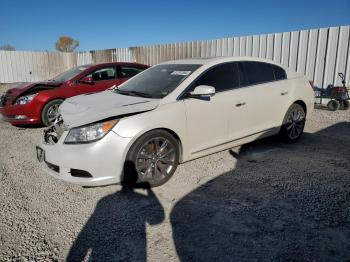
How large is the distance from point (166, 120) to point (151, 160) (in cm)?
52

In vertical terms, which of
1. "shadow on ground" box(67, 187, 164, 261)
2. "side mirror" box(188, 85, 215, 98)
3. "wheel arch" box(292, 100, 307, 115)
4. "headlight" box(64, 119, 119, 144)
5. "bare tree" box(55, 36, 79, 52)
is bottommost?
"shadow on ground" box(67, 187, 164, 261)

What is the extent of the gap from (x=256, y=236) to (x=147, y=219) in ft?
3.48

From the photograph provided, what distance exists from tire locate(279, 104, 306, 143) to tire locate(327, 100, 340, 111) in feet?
11.2

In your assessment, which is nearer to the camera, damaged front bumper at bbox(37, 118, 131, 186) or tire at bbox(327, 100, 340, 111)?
damaged front bumper at bbox(37, 118, 131, 186)

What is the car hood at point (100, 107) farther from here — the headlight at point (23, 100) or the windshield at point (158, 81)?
the headlight at point (23, 100)

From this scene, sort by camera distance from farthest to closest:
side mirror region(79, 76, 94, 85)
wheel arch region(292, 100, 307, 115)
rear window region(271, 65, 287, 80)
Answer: side mirror region(79, 76, 94, 85) → wheel arch region(292, 100, 307, 115) → rear window region(271, 65, 287, 80)

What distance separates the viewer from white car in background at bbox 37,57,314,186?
10.5 ft

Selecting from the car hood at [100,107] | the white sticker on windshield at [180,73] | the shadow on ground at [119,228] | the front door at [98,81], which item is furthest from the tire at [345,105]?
the shadow on ground at [119,228]

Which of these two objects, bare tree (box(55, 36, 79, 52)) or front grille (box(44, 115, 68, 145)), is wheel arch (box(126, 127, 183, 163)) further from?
bare tree (box(55, 36, 79, 52))

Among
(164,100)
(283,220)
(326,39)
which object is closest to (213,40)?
(326,39)

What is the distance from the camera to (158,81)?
429 cm

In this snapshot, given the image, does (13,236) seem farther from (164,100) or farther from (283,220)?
(283,220)

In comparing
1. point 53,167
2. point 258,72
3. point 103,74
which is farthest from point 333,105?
point 53,167

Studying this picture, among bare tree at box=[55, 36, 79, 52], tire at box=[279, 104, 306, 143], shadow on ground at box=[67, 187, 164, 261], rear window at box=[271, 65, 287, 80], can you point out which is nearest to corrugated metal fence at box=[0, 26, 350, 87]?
tire at box=[279, 104, 306, 143]
